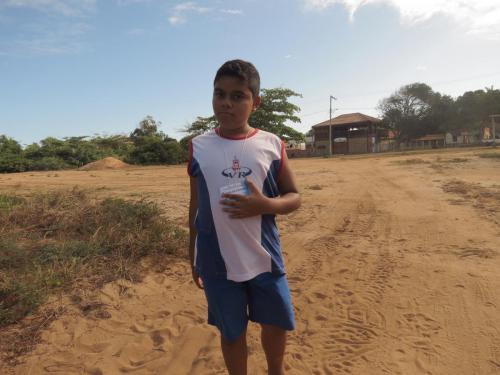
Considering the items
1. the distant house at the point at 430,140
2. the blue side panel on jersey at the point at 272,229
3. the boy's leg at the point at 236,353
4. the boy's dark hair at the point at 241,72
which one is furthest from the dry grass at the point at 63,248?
the distant house at the point at 430,140

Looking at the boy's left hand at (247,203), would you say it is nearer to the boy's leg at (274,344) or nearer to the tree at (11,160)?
the boy's leg at (274,344)

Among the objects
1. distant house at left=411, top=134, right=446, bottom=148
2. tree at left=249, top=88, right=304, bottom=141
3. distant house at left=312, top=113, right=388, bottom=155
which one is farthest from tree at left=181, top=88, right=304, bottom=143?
distant house at left=411, top=134, right=446, bottom=148

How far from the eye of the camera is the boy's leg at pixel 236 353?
62.9 inches

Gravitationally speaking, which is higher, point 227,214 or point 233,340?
point 227,214

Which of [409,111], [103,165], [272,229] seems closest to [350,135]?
[409,111]

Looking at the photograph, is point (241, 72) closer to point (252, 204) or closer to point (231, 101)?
point (231, 101)

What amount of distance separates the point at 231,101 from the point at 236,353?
1114mm

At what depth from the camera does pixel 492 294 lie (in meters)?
3.01

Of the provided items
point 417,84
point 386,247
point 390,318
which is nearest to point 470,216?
point 386,247

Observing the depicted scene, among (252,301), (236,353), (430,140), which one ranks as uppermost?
(430,140)

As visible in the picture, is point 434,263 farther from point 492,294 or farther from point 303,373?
point 303,373

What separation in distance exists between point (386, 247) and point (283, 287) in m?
3.19

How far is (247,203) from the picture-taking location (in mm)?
1398

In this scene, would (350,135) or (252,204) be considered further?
(350,135)
